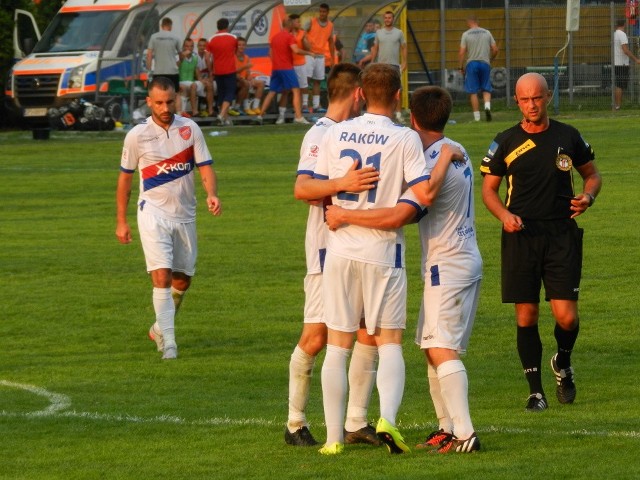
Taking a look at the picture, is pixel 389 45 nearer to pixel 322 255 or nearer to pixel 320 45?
pixel 320 45

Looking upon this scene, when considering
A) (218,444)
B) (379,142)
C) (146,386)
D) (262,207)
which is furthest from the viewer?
(262,207)

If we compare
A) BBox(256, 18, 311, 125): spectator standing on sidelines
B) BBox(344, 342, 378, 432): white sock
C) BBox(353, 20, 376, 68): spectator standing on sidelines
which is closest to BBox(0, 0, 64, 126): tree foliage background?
BBox(256, 18, 311, 125): spectator standing on sidelines

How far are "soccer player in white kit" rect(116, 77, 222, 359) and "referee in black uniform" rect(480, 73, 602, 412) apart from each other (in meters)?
3.01

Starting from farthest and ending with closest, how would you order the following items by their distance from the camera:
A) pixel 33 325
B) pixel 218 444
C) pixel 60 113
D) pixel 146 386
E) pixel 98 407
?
pixel 60 113 < pixel 33 325 < pixel 146 386 < pixel 98 407 < pixel 218 444

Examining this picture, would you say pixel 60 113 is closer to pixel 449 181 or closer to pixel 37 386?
pixel 37 386

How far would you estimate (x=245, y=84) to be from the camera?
113 ft

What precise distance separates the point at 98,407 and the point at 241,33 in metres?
28.2

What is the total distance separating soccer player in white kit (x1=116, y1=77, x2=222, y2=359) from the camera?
11531 millimetres

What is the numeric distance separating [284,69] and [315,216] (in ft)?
83.0

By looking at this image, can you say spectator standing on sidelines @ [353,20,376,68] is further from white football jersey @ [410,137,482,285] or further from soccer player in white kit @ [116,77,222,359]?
white football jersey @ [410,137,482,285]

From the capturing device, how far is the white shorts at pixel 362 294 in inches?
296

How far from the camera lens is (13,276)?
16047 mm

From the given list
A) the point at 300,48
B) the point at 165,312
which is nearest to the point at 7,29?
the point at 300,48

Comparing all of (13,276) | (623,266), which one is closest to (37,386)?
(13,276)
